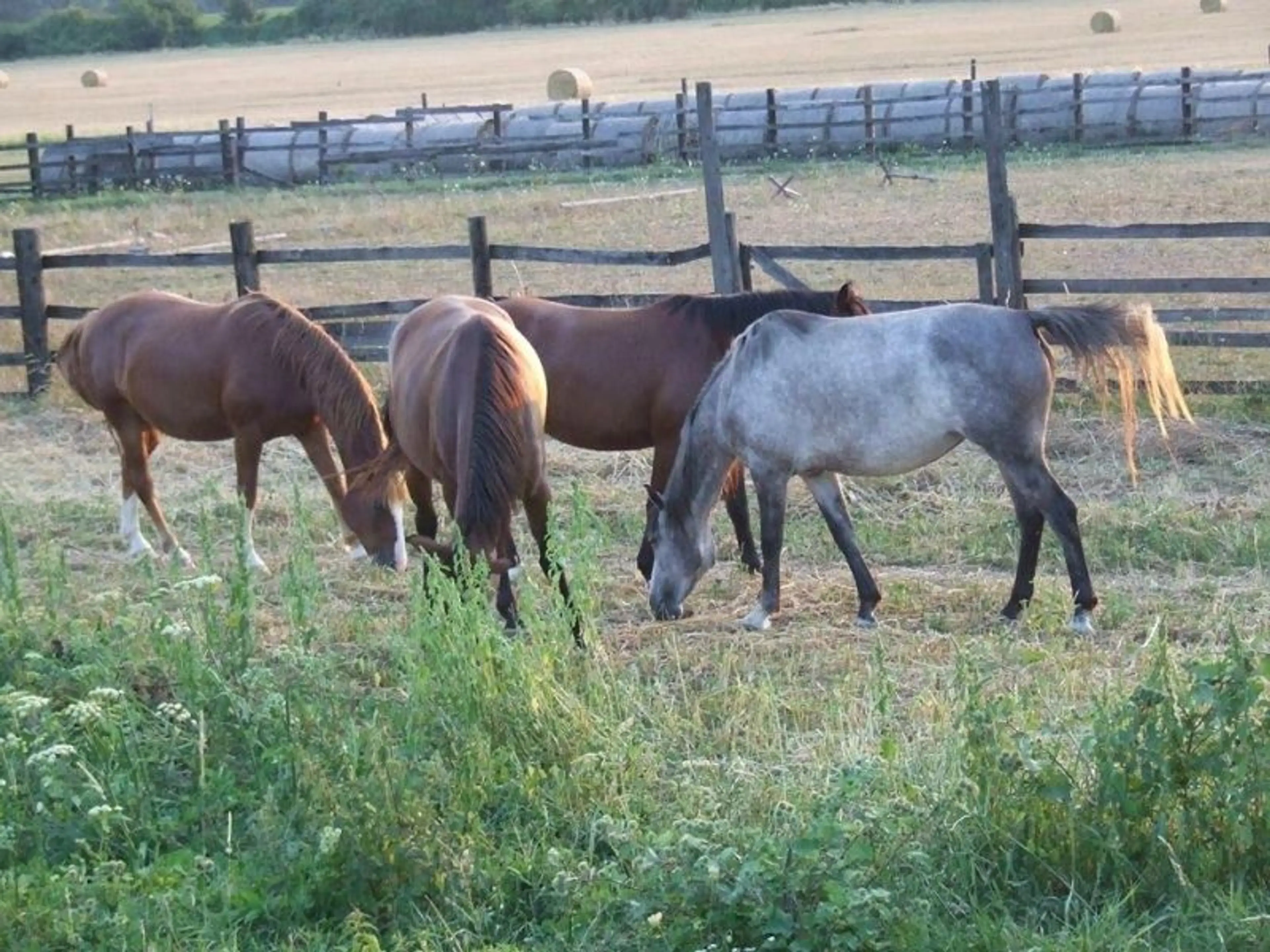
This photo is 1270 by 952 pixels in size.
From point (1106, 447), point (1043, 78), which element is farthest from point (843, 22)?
point (1106, 447)

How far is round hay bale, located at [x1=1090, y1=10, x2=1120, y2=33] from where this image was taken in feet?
173

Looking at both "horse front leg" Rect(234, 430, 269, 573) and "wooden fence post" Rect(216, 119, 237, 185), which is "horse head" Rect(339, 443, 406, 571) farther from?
"wooden fence post" Rect(216, 119, 237, 185)

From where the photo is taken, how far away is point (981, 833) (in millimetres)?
4781

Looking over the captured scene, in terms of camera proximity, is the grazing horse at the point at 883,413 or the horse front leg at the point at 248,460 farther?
the horse front leg at the point at 248,460

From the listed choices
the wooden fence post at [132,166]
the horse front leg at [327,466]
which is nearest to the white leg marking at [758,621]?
the horse front leg at [327,466]

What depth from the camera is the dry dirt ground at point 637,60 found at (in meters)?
47.4

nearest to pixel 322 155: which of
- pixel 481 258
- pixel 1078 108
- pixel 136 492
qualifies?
pixel 1078 108

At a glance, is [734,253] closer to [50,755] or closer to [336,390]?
[336,390]

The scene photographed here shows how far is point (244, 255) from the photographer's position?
44.8 ft

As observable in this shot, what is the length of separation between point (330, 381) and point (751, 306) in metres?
2.05

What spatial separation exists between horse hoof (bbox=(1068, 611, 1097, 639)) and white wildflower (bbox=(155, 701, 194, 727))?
3351mm

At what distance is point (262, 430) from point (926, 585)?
11.2 ft

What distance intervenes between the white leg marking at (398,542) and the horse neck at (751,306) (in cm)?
167

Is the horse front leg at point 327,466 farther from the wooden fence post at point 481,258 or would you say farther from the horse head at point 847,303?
the wooden fence post at point 481,258
